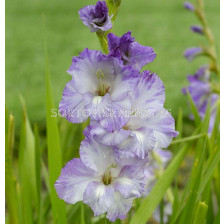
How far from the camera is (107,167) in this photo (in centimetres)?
56

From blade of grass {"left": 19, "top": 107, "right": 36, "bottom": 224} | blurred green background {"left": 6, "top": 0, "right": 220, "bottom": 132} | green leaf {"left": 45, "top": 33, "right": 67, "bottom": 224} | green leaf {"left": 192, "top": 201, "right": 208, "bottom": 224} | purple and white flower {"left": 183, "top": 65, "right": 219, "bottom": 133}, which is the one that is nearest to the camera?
green leaf {"left": 192, "top": 201, "right": 208, "bottom": 224}

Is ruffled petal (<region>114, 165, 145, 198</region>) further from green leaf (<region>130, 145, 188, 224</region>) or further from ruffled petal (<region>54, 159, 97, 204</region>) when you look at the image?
green leaf (<region>130, 145, 188, 224</region>)

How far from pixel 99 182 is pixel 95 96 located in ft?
0.39

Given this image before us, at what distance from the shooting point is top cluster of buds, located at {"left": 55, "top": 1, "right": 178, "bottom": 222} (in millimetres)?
516

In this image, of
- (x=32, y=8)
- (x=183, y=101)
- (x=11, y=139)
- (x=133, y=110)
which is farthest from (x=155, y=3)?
(x=133, y=110)

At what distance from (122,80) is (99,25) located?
8 cm

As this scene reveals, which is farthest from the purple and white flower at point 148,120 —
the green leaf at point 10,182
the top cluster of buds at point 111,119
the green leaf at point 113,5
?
the green leaf at point 10,182

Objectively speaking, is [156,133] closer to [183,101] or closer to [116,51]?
[116,51]

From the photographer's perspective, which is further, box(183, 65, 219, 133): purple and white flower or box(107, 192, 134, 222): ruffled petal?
box(183, 65, 219, 133): purple and white flower

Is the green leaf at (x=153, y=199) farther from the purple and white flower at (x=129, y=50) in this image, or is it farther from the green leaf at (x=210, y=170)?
the purple and white flower at (x=129, y=50)

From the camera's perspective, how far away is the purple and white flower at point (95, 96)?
513 millimetres

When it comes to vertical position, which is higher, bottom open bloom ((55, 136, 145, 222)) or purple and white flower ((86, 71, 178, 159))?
purple and white flower ((86, 71, 178, 159))

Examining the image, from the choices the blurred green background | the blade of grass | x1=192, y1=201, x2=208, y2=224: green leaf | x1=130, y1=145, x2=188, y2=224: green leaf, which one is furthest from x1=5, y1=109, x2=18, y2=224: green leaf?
the blurred green background

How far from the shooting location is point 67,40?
124 inches
